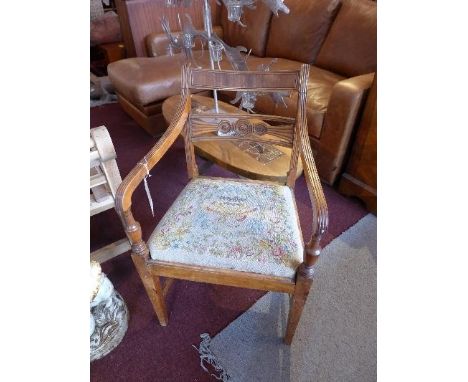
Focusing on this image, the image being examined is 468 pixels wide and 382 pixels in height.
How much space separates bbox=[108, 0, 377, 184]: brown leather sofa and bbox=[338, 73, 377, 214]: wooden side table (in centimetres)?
5

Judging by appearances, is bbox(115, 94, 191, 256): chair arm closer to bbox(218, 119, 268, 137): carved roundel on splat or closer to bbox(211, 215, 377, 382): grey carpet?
bbox(218, 119, 268, 137): carved roundel on splat

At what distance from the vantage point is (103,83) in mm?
3316

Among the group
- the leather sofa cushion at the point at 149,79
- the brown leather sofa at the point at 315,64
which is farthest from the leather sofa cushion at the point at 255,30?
the leather sofa cushion at the point at 149,79

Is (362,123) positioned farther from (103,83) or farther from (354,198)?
(103,83)

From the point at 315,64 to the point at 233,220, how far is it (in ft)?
6.20

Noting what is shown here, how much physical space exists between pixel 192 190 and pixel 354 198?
1146 millimetres

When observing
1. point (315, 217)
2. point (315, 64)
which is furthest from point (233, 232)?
point (315, 64)

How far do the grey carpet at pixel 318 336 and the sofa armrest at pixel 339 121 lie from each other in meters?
0.61

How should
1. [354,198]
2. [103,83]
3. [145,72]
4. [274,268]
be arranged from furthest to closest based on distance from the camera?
[103,83], [145,72], [354,198], [274,268]

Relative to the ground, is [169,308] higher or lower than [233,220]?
lower

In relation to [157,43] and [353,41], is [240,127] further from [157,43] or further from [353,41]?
[157,43]

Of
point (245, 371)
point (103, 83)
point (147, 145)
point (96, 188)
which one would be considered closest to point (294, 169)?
point (245, 371)

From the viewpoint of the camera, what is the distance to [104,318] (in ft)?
3.65

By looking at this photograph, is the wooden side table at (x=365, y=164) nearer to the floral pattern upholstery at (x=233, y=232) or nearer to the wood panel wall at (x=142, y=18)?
the floral pattern upholstery at (x=233, y=232)
